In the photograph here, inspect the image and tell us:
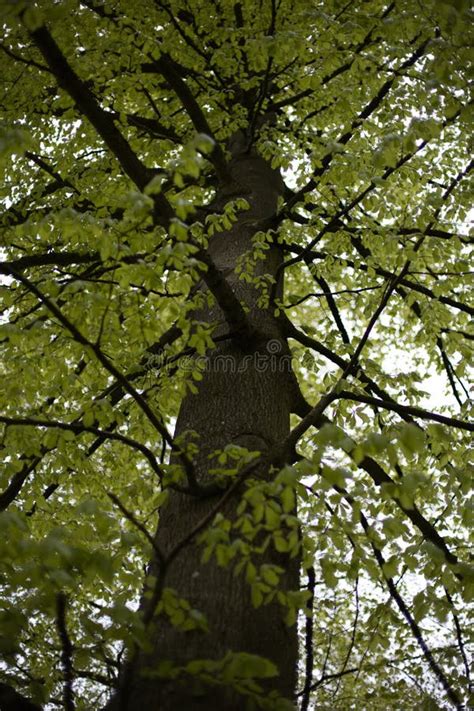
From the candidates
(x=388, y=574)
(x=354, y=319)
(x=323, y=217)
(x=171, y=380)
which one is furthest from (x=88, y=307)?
(x=354, y=319)

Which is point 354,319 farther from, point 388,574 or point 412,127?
point 388,574

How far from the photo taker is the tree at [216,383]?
228cm

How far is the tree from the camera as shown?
2.28 metres

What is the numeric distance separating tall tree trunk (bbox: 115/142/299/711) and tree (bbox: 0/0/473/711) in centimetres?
1

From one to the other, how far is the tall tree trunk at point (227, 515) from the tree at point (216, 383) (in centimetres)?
1

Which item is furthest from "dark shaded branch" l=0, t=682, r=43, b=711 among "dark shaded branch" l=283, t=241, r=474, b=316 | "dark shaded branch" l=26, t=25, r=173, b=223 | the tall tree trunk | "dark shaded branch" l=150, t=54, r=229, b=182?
"dark shaded branch" l=283, t=241, r=474, b=316

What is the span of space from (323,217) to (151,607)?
391 cm

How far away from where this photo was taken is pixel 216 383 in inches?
149

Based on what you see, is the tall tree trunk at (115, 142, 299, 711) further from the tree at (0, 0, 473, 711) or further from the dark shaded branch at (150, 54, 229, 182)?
the dark shaded branch at (150, 54, 229, 182)

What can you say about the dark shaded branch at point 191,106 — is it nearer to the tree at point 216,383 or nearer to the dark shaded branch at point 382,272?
the tree at point 216,383

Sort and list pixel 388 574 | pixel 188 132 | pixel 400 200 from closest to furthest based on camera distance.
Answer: pixel 388 574 → pixel 188 132 → pixel 400 200

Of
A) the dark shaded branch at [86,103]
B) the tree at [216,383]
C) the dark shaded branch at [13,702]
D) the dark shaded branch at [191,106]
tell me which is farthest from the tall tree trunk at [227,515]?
the dark shaded branch at [86,103]

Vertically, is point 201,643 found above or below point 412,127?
below

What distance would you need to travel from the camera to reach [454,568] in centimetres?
257
